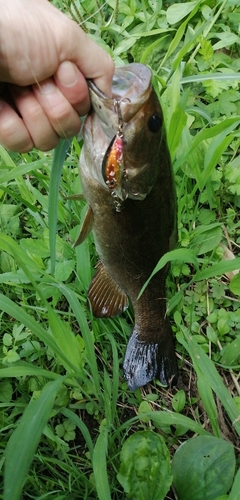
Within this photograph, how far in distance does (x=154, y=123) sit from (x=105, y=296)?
0.82m

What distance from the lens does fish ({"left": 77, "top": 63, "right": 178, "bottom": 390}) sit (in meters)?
1.41

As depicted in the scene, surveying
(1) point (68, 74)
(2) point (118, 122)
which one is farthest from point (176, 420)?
(1) point (68, 74)

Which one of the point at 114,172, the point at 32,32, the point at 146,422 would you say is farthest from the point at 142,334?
the point at 32,32

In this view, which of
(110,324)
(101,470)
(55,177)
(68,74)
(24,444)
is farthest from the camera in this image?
(110,324)

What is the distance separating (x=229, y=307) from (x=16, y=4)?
1532 millimetres

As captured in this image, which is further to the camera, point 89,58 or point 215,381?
point 215,381

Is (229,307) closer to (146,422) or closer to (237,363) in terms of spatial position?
(237,363)

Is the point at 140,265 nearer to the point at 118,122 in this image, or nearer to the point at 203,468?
the point at 118,122

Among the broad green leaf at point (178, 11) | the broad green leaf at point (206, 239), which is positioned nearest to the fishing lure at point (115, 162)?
the broad green leaf at point (206, 239)

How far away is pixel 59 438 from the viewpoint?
→ 6.09ft

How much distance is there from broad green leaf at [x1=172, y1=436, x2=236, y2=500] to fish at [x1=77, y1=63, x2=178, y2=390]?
1.38ft

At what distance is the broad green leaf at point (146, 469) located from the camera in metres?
1.51

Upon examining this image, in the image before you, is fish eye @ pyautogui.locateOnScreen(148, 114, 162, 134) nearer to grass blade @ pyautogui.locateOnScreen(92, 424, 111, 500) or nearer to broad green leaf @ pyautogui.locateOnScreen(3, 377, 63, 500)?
broad green leaf @ pyautogui.locateOnScreen(3, 377, 63, 500)

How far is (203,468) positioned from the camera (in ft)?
5.06
